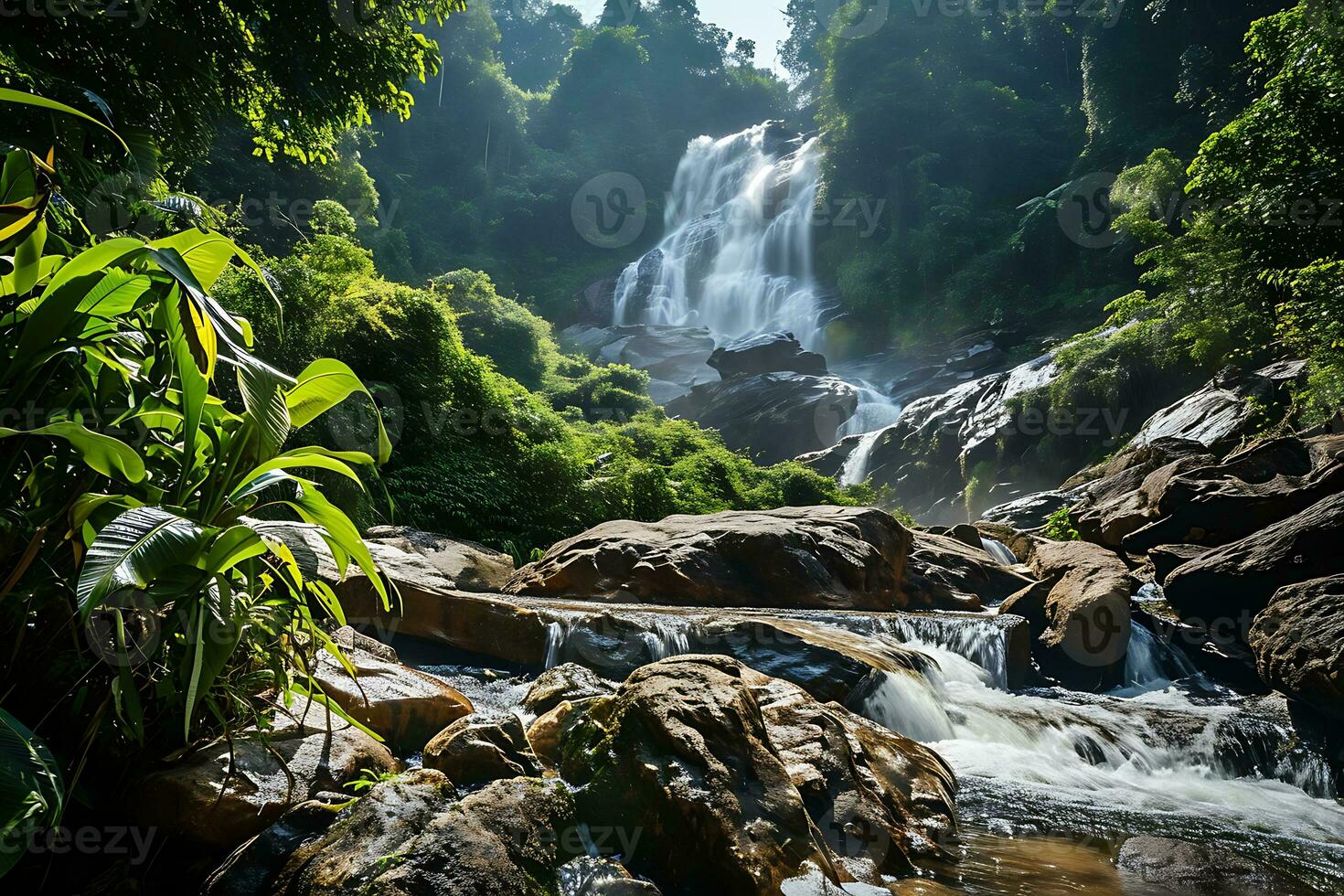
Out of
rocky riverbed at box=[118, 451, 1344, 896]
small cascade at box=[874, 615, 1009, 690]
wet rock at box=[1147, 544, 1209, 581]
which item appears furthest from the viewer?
wet rock at box=[1147, 544, 1209, 581]

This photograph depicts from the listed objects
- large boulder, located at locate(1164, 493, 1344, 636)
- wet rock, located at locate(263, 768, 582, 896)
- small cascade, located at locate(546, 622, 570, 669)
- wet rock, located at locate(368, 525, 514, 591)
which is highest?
large boulder, located at locate(1164, 493, 1344, 636)

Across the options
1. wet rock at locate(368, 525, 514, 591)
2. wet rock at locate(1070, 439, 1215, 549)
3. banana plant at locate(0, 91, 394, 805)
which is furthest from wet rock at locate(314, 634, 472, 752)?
wet rock at locate(1070, 439, 1215, 549)

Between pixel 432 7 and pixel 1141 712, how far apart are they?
9.00 meters

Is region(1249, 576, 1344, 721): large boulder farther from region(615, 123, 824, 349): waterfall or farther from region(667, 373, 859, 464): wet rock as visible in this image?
region(615, 123, 824, 349): waterfall

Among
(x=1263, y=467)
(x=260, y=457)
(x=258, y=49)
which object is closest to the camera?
(x=260, y=457)

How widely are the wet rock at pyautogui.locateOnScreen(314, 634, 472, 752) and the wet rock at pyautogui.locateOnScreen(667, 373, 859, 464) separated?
20.9m

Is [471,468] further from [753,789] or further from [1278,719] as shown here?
[1278,719]

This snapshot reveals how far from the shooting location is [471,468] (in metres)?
11.0

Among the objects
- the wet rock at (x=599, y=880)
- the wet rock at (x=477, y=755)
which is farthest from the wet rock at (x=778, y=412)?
the wet rock at (x=599, y=880)

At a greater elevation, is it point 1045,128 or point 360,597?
point 1045,128

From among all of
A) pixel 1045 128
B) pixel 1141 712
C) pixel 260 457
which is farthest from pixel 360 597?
pixel 1045 128

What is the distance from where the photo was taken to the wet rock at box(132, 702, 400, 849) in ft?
6.53

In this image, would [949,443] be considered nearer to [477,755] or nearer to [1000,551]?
[1000,551]

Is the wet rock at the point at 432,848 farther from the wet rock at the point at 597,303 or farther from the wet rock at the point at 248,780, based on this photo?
the wet rock at the point at 597,303
